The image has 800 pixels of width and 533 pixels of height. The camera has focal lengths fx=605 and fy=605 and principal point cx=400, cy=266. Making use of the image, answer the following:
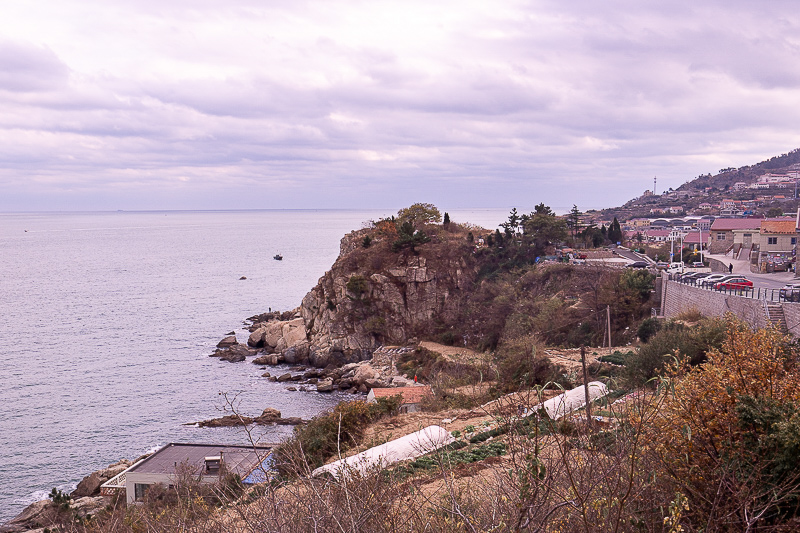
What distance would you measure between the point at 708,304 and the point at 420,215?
116 feet

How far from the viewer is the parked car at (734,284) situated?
1001 inches

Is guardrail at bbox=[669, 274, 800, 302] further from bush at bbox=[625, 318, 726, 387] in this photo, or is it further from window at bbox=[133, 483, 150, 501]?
window at bbox=[133, 483, 150, 501]

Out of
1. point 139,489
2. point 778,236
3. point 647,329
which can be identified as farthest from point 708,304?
point 139,489

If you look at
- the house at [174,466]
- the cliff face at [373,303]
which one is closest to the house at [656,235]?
the cliff face at [373,303]

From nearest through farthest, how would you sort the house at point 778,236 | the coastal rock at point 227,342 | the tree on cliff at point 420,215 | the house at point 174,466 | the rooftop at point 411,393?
the house at point 174,466 < the rooftop at point 411,393 < the house at point 778,236 < the coastal rock at point 227,342 < the tree on cliff at point 420,215

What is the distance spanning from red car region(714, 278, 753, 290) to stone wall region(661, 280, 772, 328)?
2.47ft

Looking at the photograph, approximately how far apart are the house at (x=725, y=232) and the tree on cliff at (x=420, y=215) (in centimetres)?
2447

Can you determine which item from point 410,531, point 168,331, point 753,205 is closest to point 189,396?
point 168,331

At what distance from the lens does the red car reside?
25.4 metres

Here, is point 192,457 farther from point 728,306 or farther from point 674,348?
point 728,306

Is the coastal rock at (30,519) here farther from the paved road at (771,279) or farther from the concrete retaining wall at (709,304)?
the paved road at (771,279)

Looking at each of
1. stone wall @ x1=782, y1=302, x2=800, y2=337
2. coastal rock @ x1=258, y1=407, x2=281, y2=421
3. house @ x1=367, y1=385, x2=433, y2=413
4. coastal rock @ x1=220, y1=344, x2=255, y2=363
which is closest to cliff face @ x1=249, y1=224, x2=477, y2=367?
coastal rock @ x1=220, y1=344, x2=255, y2=363

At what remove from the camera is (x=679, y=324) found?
23703 millimetres

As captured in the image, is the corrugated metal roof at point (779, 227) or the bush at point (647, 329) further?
the corrugated metal roof at point (779, 227)
